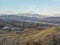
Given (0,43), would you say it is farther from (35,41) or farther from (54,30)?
(54,30)

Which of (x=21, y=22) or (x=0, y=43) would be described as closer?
(x=0, y=43)

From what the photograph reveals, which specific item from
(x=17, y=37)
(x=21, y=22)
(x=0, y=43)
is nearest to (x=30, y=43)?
(x=17, y=37)

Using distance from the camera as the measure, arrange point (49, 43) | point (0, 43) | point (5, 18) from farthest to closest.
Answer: point (5, 18) → point (0, 43) → point (49, 43)

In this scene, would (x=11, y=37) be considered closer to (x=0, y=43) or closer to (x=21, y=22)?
(x=0, y=43)

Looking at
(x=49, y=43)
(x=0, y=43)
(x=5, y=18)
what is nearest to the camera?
(x=49, y=43)

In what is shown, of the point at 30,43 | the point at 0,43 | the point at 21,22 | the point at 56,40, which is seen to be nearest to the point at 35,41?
the point at 30,43

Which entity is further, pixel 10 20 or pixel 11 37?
pixel 10 20

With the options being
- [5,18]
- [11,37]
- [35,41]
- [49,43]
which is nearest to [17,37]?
[11,37]

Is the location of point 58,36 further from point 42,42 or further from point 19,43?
point 19,43
